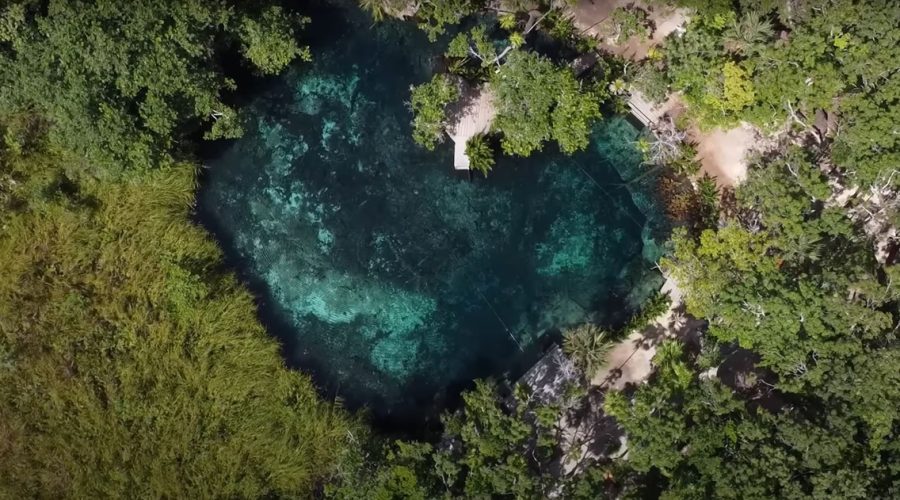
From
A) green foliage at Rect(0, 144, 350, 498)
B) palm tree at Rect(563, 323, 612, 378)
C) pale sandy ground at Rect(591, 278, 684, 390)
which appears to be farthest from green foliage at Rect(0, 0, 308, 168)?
pale sandy ground at Rect(591, 278, 684, 390)

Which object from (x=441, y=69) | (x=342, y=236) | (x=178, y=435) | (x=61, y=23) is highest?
(x=441, y=69)

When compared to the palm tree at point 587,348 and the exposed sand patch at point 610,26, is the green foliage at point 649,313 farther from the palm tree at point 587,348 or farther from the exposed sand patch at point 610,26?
the exposed sand patch at point 610,26

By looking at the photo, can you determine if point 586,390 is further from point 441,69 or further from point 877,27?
point 877,27

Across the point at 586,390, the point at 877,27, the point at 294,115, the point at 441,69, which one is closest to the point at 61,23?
the point at 294,115

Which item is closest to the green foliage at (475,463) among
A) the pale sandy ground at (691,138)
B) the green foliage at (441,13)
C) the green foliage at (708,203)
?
the pale sandy ground at (691,138)

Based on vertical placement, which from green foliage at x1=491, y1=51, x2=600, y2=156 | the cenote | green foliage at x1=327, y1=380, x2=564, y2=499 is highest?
green foliage at x1=491, y1=51, x2=600, y2=156

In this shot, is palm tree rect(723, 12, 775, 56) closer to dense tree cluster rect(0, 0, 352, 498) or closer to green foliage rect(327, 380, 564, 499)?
green foliage rect(327, 380, 564, 499)
